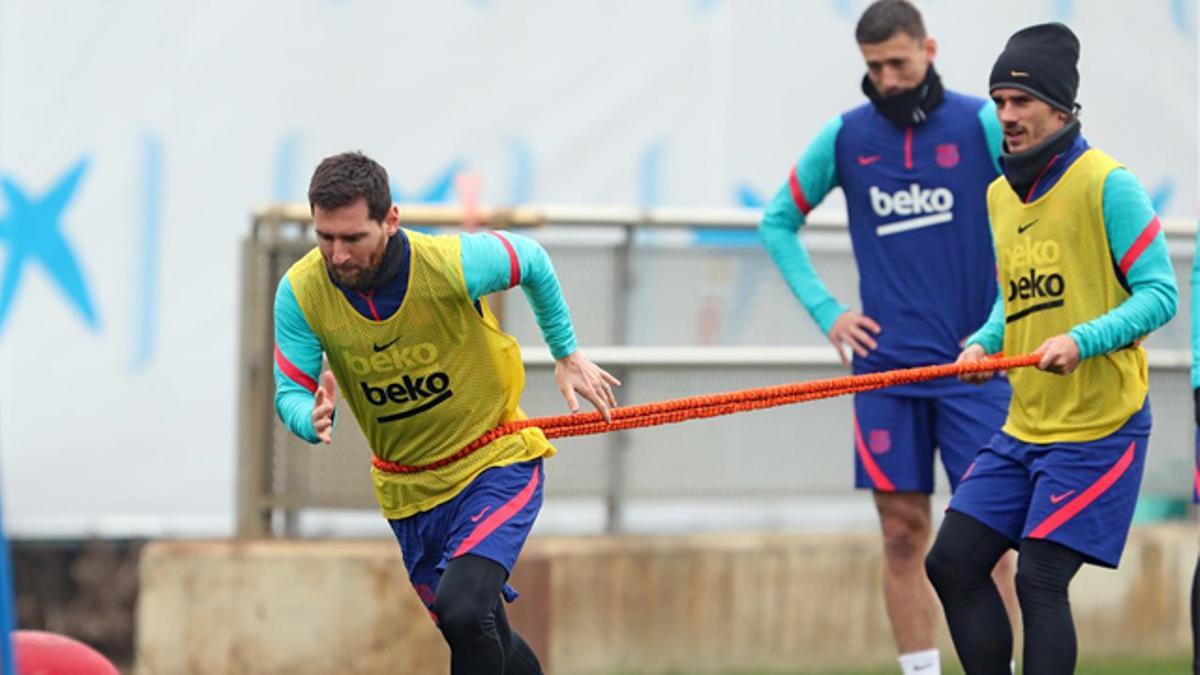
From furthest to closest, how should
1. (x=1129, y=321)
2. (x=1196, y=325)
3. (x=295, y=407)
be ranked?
(x=1196, y=325) < (x=295, y=407) < (x=1129, y=321)

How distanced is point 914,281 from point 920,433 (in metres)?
0.53

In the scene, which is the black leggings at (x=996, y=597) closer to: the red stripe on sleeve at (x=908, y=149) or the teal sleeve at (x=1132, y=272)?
the teal sleeve at (x=1132, y=272)

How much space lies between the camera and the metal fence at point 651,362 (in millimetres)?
9617

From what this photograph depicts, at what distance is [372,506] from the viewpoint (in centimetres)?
952

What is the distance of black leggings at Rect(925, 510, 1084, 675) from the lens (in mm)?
6551

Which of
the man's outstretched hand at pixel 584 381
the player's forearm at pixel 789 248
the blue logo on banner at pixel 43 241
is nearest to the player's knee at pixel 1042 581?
the man's outstretched hand at pixel 584 381

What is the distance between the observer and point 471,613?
6.46 m

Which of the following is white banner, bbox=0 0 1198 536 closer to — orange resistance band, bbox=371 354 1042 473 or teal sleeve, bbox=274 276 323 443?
orange resistance band, bbox=371 354 1042 473

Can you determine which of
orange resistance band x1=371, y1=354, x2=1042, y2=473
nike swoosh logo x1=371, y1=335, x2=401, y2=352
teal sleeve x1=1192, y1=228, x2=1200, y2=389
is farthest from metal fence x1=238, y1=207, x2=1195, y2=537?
teal sleeve x1=1192, y1=228, x2=1200, y2=389

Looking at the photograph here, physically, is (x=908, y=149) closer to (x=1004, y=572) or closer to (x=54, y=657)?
(x=1004, y=572)

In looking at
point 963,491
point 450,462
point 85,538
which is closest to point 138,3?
point 85,538

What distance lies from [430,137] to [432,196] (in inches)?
10.7

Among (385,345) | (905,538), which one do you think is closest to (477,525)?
(385,345)

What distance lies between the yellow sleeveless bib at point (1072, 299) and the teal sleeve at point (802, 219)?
4.92 feet
